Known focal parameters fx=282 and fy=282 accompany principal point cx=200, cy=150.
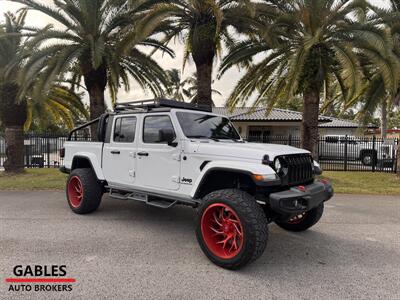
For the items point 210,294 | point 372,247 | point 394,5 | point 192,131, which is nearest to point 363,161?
point 394,5

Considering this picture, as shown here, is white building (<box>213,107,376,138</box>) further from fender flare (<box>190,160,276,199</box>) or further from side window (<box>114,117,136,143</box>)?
fender flare (<box>190,160,276,199</box>)

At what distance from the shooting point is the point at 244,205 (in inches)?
136

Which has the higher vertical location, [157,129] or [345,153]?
[157,129]

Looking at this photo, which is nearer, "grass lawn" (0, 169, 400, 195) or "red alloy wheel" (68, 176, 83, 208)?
"red alloy wheel" (68, 176, 83, 208)

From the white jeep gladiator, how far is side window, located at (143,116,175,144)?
16 mm

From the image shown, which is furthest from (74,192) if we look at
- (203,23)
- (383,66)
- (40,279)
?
(383,66)

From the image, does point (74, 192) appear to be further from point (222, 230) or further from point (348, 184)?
point (348, 184)

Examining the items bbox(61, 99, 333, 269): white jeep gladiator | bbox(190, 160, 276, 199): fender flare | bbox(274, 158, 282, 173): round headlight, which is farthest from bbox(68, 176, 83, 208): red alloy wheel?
bbox(274, 158, 282, 173): round headlight

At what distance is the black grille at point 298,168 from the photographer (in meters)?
3.83

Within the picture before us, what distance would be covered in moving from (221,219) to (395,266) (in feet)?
7.61

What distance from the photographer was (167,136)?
4.31 meters

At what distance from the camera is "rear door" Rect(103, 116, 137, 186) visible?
5059mm

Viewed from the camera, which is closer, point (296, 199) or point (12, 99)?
point (296, 199)

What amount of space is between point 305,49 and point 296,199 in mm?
6689
